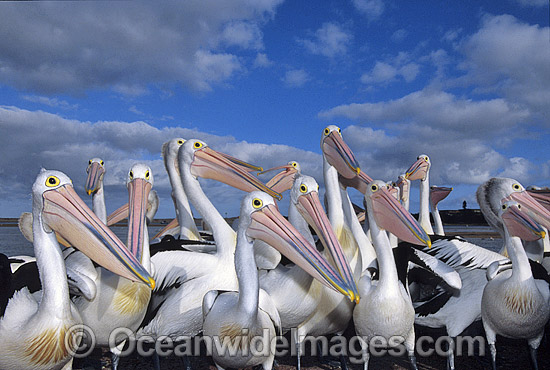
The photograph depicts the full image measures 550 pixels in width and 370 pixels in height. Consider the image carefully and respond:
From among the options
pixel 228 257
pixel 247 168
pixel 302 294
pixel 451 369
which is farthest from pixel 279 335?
pixel 247 168

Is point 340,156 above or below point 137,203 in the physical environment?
above

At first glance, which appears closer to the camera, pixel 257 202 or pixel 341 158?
pixel 257 202

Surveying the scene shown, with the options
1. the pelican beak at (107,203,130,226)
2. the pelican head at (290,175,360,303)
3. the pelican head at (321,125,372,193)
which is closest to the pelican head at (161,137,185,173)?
the pelican beak at (107,203,130,226)

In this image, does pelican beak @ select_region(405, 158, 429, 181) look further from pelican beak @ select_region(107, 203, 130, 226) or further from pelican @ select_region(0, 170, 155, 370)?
pelican @ select_region(0, 170, 155, 370)

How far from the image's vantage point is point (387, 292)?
10.9 ft

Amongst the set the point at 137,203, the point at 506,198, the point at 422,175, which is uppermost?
the point at 422,175

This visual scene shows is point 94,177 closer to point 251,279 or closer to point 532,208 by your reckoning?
point 251,279

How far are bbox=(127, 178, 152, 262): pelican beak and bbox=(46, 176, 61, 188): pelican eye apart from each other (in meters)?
0.68

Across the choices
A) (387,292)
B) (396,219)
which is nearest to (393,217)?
(396,219)

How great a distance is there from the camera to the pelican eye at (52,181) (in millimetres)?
2630

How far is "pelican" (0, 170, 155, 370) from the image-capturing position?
247 centimetres

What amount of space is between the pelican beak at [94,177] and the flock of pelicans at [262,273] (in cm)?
132

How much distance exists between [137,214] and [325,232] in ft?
4.71

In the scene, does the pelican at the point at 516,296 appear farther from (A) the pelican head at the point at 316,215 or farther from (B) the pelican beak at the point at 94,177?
(B) the pelican beak at the point at 94,177
